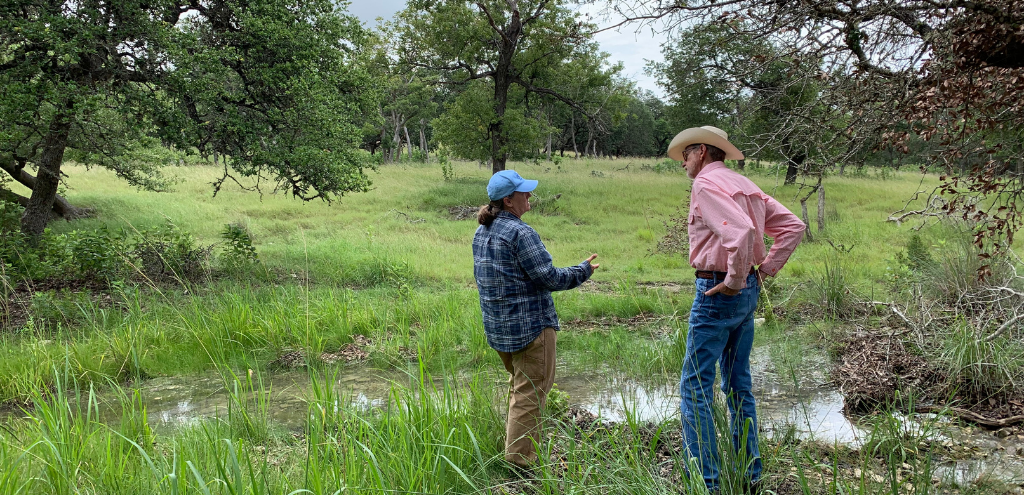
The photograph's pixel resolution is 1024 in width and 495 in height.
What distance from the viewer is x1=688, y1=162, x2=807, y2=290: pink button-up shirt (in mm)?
2793

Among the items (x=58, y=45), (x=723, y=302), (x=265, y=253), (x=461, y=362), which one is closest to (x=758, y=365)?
(x=461, y=362)

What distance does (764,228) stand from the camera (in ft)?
10.7

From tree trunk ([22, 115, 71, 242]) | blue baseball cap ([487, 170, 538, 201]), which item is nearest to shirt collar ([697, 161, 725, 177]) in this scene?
blue baseball cap ([487, 170, 538, 201])

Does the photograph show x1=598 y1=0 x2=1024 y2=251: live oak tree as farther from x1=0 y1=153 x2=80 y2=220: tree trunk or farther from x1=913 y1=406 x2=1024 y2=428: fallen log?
x1=0 y1=153 x2=80 y2=220: tree trunk

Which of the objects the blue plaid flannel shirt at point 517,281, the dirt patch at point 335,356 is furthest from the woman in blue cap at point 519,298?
the dirt patch at point 335,356

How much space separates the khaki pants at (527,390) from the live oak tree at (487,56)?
16.9 metres

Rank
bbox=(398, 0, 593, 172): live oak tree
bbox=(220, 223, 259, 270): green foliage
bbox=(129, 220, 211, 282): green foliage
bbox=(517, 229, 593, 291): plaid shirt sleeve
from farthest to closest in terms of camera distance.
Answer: bbox=(398, 0, 593, 172): live oak tree, bbox=(220, 223, 259, 270): green foliage, bbox=(129, 220, 211, 282): green foliage, bbox=(517, 229, 593, 291): plaid shirt sleeve

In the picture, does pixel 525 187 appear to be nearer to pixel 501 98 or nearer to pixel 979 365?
pixel 979 365

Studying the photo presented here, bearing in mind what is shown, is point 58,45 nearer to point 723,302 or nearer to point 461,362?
point 461,362

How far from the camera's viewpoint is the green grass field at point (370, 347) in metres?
2.75

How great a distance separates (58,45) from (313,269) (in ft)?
16.3

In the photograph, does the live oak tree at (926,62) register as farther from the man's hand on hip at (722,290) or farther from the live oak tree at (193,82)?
the live oak tree at (193,82)

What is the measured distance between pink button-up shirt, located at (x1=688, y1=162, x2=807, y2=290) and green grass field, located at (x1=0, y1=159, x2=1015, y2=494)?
0.87 meters

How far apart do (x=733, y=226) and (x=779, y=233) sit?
56 centimetres
